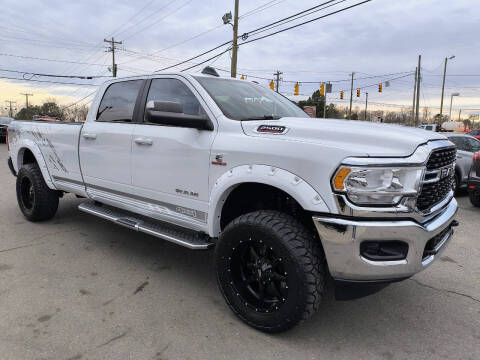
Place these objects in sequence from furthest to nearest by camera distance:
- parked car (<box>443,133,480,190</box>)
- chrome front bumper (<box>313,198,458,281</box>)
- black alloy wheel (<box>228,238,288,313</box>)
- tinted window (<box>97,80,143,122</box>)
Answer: parked car (<box>443,133,480,190</box>) → tinted window (<box>97,80,143,122</box>) → black alloy wheel (<box>228,238,288,313</box>) → chrome front bumper (<box>313,198,458,281</box>)

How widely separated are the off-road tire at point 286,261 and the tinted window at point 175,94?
3.75 ft

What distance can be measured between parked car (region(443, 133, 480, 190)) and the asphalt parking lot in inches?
193

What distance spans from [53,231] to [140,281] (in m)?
2.15

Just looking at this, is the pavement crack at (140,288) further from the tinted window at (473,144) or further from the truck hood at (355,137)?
the tinted window at (473,144)

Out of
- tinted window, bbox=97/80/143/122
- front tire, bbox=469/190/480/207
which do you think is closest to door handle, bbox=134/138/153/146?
tinted window, bbox=97/80/143/122

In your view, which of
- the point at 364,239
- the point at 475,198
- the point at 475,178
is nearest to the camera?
the point at 364,239

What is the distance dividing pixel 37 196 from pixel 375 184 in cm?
457

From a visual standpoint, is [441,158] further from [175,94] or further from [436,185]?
[175,94]

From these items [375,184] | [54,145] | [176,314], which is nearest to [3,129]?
[54,145]

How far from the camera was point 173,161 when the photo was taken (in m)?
3.20

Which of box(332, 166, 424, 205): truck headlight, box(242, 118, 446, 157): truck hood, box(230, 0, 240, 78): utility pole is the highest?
box(230, 0, 240, 78): utility pole

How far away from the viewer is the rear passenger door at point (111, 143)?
12.2 ft

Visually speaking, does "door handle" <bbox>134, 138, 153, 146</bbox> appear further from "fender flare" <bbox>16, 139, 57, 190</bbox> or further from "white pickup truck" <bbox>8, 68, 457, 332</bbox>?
"fender flare" <bbox>16, 139, 57, 190</bbox>

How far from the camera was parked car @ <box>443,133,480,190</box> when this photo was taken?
28.4 feet
